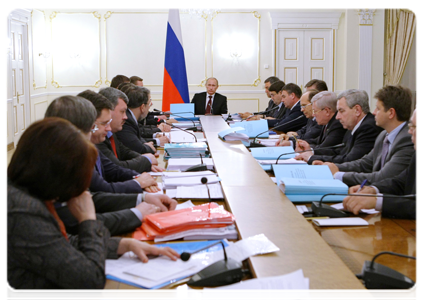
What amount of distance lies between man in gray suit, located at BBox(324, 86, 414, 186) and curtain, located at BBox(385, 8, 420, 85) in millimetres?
7089

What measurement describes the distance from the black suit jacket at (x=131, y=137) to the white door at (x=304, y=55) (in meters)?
6.40

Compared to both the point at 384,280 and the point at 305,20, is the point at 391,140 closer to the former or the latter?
the point at 384,280

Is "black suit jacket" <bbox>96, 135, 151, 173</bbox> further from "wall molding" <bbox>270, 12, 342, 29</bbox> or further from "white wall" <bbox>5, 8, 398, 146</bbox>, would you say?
"wall molding" <bbox>270, 12, 342, 29</bbox>

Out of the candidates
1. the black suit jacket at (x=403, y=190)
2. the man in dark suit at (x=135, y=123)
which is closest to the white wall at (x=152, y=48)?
the man in dark suit at (x=135, y=123)

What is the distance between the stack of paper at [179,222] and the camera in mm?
1741

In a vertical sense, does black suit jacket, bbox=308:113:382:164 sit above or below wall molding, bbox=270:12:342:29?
below

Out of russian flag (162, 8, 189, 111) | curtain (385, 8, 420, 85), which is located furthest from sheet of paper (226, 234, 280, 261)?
curtain (385, 8, 420, 85)

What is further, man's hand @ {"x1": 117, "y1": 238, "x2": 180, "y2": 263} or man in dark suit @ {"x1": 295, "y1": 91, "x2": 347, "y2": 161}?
man in dark suit @ {"x1": 295, "y1": 91, "x2": 347, "y2": 161}

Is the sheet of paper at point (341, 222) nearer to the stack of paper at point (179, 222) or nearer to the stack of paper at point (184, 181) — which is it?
the stack of paper at point (179, 222)

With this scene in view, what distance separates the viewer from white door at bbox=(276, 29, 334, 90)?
389 inches

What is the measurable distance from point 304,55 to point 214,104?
3.06 metres

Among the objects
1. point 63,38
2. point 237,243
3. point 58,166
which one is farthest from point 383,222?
point 63,38

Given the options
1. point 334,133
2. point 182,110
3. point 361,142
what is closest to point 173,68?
point 182,110
